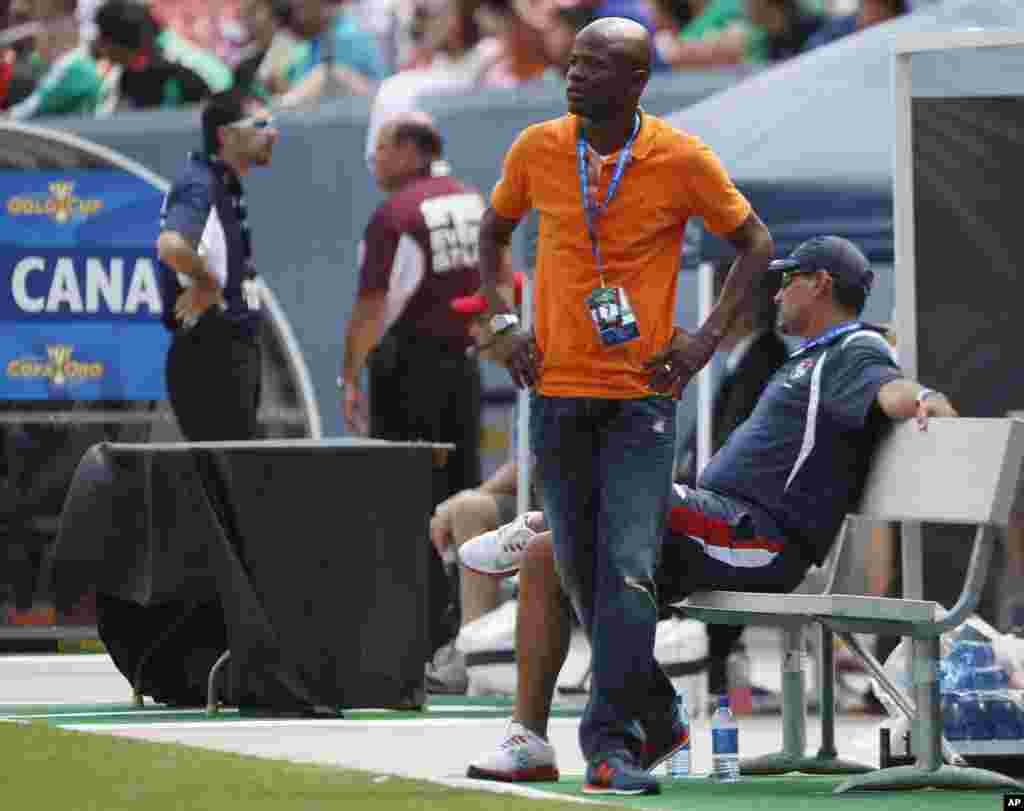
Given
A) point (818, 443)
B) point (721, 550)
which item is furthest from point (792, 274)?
point (721, 550)

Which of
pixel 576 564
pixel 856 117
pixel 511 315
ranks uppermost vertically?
pixel 856 117

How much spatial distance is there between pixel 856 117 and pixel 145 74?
16.0 ft

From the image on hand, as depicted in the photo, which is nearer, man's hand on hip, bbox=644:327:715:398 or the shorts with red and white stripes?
man's hand on hip, bbox=644:327:715:398

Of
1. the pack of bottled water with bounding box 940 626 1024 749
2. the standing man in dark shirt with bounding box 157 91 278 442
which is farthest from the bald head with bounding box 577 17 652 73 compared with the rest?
the standing man in dark shirt with bounding box 157 91 278 442

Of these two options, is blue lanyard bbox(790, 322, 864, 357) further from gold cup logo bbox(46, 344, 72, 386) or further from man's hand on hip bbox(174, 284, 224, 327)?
gold cup logo bbox(46, 344, 72, 386)

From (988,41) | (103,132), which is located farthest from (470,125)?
(988,41)

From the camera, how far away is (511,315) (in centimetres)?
765

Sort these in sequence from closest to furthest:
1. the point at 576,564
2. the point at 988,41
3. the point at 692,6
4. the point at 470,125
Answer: the point at 576,564 → the point at 988,41 → the point at 470,125 → the point at 692,6

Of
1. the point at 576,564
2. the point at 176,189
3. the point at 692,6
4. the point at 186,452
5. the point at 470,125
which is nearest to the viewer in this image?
the point at 576,564

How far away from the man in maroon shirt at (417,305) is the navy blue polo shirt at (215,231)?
78cm

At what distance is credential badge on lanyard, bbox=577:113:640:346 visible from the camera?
7.38 meters

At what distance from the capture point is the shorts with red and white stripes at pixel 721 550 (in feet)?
26.0

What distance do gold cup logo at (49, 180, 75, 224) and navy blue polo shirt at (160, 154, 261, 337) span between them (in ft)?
5.25

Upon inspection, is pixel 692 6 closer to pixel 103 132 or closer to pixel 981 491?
pixel 103 132
